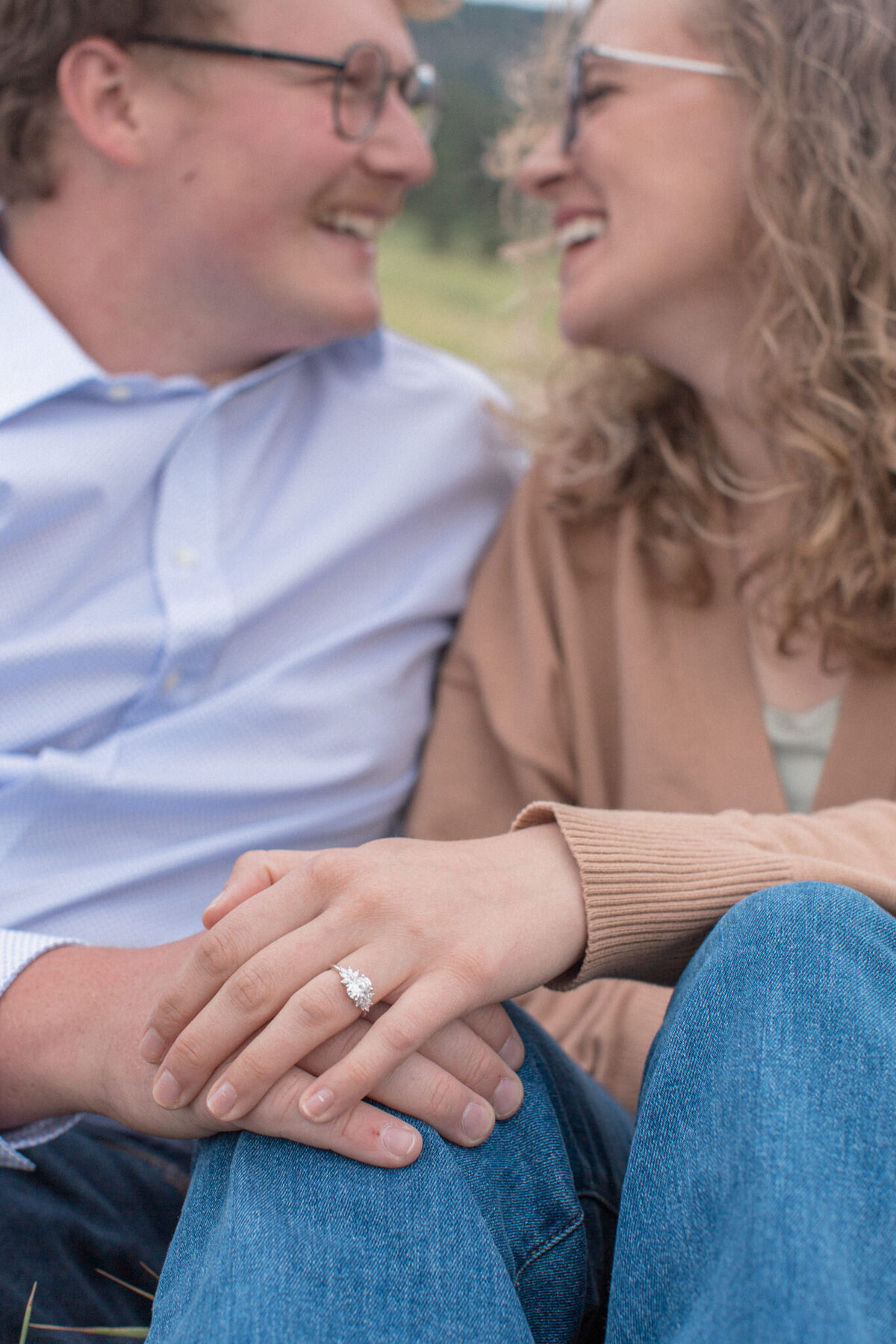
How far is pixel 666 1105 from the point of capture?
0.96m

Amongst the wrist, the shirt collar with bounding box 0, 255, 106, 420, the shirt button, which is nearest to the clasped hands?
the wrist

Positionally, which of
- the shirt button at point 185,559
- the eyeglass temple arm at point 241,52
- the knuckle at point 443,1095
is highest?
the eyeglass temple arm at point 241,52

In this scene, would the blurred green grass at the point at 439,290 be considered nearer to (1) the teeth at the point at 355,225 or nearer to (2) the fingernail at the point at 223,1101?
(1) the teeth at the point at 355,225

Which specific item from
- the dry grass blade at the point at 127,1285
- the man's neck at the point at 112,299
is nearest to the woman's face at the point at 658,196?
the man's neck at the point at 112,299

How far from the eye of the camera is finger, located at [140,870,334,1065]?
40.2 inches

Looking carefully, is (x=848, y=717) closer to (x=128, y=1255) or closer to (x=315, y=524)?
(x=315, y=524)

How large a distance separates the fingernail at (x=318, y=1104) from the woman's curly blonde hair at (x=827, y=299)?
3.74ft

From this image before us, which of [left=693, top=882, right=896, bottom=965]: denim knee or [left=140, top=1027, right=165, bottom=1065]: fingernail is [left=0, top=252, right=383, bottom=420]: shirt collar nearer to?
[left=140, top=1027, right=165, bottom=1065]: fingernail

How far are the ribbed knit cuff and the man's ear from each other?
1.40 metres

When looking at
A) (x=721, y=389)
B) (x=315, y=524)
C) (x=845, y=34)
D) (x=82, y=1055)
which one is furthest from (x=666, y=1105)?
(x=845, y=34)

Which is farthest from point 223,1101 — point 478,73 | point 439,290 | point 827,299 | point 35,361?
point 439,290

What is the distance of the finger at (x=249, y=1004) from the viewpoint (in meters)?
1.00

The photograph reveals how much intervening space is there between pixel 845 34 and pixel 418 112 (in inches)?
31.2

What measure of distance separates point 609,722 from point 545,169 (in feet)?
3.45
